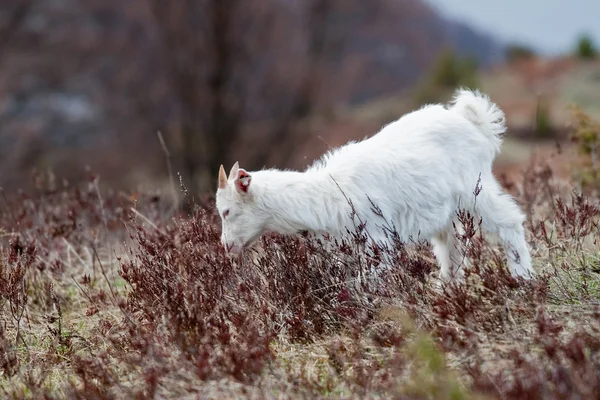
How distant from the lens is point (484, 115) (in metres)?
4.96

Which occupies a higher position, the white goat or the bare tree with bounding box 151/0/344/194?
the bare tree with bounding box 151/0/344/194

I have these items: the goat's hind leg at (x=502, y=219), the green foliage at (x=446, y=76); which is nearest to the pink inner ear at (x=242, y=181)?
the goat's hind leg at (x=502, y=219)

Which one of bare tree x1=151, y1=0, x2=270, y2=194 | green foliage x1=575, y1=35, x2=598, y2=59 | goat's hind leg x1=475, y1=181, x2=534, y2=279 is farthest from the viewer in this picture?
green foliage x1=575, y1=35, x2=598, y2=59

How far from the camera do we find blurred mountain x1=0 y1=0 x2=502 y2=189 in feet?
62.7

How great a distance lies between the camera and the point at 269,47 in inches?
723

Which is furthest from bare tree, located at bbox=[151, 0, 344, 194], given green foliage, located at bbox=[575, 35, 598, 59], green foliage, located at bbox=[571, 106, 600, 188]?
green foliage, located at bbox=[575, 35, 598, 59]

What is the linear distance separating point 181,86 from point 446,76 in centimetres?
1636

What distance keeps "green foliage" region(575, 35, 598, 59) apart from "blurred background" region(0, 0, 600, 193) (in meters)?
11.5

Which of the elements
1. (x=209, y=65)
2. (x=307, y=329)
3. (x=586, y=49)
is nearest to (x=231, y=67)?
(x=209, y=65)

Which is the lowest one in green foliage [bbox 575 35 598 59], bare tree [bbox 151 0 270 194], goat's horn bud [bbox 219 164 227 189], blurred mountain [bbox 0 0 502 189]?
goat's horn bud [bbox 219 164 227 189]

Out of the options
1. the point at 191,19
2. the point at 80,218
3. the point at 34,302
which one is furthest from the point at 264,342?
the point at 191,19

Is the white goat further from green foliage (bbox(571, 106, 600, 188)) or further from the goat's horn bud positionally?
green foliage (bbox(571, 106, 600, 188))

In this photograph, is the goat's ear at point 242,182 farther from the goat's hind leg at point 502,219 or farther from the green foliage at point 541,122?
the green foliage at point 541,122

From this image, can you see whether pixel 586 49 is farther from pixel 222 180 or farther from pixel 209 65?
pixel 222 180
